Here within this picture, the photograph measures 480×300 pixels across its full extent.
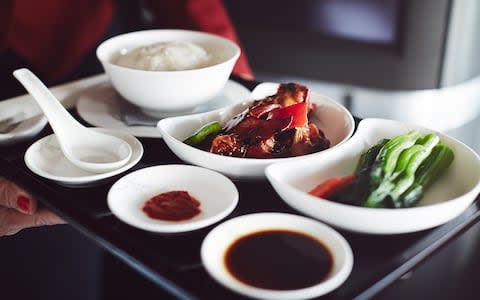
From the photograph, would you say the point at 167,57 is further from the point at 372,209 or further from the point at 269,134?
the point at 372,209

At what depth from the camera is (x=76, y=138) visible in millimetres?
1106

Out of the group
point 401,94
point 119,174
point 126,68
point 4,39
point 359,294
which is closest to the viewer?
point 359,294

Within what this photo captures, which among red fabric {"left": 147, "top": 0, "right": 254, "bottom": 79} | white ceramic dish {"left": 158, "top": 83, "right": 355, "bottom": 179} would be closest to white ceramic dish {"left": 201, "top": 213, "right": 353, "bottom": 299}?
white ceramic dish {"left": 158, "top": 83, "right": 355, "bottom": 179}

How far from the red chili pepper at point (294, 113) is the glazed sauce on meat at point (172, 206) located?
A: 22 cm

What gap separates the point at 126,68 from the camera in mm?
1145

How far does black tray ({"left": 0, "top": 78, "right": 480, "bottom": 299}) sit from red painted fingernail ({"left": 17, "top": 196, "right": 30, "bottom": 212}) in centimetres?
4

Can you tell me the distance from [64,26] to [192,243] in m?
1.12

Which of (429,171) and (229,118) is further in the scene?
(229,118)

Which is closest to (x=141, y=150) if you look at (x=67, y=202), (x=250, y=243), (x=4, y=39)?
(x=67, y=202)

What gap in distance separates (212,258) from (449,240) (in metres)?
0.34

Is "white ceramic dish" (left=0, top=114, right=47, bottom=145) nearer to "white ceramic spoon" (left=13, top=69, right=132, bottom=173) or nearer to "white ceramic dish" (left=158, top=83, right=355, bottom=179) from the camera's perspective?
"white ceramic spoon" (left=13, top=69, right=132, bottom=173)

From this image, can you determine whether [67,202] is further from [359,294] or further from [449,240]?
[449,240]

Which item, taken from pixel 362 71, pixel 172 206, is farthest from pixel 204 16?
pixel 172 206

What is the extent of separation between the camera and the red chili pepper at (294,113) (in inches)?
A: 40.2
